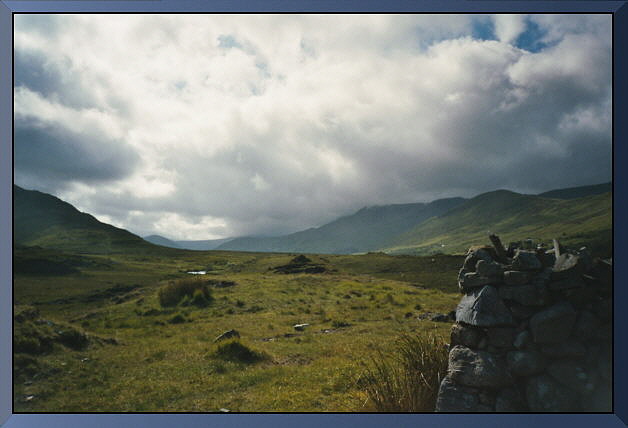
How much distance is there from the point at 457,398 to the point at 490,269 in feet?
4.14

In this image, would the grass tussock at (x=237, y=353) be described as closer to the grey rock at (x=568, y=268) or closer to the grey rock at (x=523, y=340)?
the grey rock at (x=523, y=340)

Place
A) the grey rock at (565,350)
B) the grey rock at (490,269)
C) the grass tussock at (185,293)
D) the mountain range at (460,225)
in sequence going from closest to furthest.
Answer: the grey rock at (565,350) < the grey rock at (490,269) < the mountain range at (460,225) < the grass tussock at (185,293)

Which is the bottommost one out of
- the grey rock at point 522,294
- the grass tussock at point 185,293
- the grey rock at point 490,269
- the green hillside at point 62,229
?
the grass tussock at point 185,293

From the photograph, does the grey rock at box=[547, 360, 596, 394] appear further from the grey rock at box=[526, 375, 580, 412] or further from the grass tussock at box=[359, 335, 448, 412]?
the grass tussock at box=[359, 335, 448, 412]

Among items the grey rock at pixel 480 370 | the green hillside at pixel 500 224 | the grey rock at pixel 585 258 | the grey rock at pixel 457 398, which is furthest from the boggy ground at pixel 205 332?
the green hillside at pixel 500 224

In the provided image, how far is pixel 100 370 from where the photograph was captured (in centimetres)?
562

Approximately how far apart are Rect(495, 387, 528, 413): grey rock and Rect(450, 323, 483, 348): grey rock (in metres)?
0.49

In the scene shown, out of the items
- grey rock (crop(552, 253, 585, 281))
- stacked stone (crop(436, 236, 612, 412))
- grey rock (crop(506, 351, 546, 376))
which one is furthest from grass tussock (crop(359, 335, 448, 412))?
grey rock (crop(552, 253, 585, 281))

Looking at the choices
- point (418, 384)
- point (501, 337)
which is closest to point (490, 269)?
point (501, 337)

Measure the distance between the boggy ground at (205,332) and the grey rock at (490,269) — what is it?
6.36ft

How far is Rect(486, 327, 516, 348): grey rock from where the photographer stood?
10.5 feet

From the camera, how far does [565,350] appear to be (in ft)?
10.1

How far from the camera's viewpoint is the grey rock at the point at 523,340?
3.14m

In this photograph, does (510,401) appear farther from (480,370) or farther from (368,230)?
(368,230)
